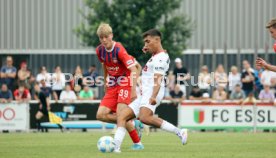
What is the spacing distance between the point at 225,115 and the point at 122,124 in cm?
1350

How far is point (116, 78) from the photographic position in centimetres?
1703

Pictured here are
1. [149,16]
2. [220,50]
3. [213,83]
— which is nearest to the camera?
[213,83]

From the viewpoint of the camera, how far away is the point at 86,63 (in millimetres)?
41906

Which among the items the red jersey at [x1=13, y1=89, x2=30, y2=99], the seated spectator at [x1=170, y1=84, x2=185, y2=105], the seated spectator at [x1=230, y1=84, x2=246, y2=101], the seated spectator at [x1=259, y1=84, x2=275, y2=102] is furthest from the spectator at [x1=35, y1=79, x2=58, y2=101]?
the seated spectator at [x1=259, y1=84, x2=275, y2=102]

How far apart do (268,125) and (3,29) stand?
17376 millimetres

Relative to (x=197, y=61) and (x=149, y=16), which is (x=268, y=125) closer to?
(x=149, y=16)

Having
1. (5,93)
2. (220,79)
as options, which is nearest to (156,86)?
(5,93)

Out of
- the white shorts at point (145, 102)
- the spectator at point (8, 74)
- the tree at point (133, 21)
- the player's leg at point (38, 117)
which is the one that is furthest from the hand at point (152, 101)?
the tree at point (133, 21)

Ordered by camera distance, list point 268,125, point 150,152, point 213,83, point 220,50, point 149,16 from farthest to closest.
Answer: point 220,50 → point 149,16 → point 213,83 → point 268,125 → point 150,152

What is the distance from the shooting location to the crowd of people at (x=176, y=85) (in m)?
29.4

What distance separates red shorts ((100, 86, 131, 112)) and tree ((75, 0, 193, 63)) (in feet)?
58.9

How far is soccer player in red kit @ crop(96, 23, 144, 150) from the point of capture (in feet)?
54.2

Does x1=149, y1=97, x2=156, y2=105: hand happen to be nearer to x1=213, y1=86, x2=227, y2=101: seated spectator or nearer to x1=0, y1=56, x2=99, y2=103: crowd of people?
x1=0, y1=56, x2=99, y2=103: crowd of people

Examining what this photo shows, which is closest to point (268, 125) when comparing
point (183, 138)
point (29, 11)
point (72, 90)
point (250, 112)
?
point (250, 112)
